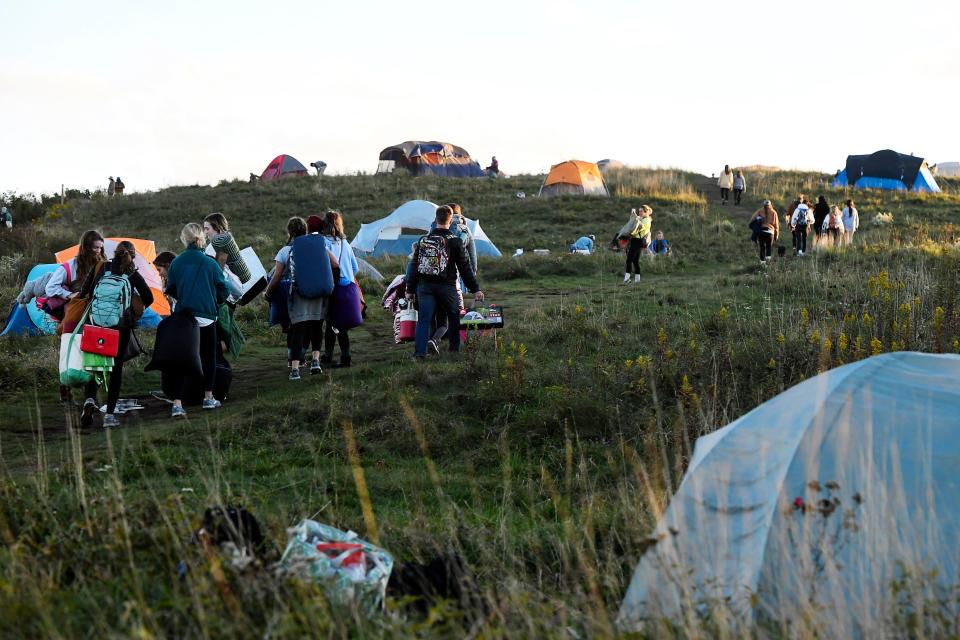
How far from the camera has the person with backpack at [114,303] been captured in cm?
902

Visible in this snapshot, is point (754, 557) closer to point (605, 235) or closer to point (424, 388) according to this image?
point (424, 388)

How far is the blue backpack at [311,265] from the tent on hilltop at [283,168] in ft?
140

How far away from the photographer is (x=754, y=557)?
4395mm

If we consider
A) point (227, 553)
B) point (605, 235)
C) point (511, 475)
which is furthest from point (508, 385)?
point (605, 235)

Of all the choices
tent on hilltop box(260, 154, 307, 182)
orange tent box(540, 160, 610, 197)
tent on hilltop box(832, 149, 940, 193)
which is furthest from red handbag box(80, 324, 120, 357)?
tent on hilltop box(260, 154, 307, 182)

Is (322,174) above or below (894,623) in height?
above

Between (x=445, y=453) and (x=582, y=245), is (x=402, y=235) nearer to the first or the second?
(x=582, y=245)

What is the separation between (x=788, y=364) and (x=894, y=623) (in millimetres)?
5182

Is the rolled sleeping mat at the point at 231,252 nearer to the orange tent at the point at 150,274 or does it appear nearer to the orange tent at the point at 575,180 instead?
the orange tent at the point at 150,274

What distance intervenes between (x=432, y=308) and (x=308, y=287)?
1.31 m

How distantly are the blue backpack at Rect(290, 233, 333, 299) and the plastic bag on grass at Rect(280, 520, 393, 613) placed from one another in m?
5.76

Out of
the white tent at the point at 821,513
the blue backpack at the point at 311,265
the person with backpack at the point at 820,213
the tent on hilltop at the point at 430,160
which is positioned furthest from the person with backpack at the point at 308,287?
the tent on hilltop at the point at 430,160

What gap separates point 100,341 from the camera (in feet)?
29.3

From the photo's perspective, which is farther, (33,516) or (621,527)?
(621,527)
